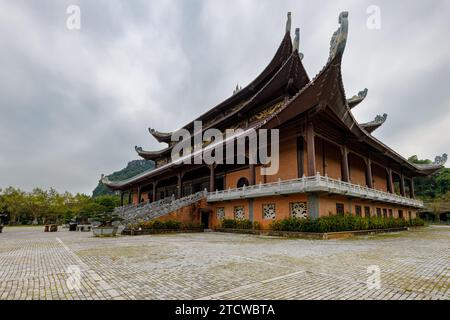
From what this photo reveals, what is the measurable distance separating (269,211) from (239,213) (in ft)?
9.82

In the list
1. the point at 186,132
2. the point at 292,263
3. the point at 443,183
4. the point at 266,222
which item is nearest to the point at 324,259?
the point at 292,263

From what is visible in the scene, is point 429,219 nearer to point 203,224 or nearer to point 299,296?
point 203,224

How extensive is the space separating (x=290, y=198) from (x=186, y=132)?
24.2 metres

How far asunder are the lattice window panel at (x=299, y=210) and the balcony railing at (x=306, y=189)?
1.13 meters

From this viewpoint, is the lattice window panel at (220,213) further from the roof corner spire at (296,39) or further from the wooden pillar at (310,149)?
the roof corner spire at (296,39)

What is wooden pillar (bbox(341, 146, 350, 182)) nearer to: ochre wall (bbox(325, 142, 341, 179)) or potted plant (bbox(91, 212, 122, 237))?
ochre wall (bbox(325, 142, 341, 179))

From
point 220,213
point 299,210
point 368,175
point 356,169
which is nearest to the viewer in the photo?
point 299,210

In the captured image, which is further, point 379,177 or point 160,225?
point 379,177

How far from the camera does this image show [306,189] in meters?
14.0

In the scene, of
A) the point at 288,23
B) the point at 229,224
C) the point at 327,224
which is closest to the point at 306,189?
the point at 327,224

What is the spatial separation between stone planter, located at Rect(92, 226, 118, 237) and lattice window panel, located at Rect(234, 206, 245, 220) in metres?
8.33

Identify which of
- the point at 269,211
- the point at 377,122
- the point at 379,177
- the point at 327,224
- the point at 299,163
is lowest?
the point at 327,224

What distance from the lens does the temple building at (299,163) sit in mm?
14570

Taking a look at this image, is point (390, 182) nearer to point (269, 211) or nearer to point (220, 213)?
point (269, 211)
